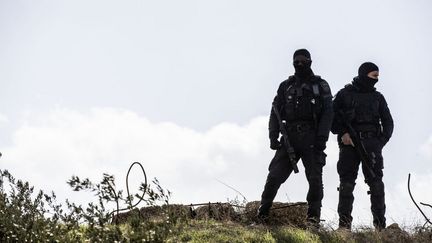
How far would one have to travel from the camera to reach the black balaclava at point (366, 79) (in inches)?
399

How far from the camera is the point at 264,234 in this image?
8.39 m

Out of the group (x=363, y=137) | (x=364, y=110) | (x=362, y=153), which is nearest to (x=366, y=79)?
(x=364, y=110)

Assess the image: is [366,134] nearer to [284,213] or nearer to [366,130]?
[366,130]

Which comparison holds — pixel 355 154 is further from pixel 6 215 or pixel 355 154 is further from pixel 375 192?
pixel 6 215

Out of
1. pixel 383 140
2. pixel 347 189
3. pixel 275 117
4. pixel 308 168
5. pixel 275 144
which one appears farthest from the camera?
pixel 383 140

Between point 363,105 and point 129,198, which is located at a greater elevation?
point 363,105

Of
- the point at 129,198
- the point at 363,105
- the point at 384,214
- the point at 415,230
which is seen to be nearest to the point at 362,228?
the point at 415,230

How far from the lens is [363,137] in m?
9.89

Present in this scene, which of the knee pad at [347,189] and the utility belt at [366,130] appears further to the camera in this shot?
the utility belt at [366,130]

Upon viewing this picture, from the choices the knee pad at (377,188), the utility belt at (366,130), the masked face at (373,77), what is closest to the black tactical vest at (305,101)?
the utility belt at (366,130)

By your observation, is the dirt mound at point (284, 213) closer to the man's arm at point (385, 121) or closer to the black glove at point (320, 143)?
the black glove at point (320, 143)

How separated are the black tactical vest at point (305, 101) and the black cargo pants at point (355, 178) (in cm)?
92

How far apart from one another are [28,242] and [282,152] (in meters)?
4.34

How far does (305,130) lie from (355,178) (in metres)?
1.21
